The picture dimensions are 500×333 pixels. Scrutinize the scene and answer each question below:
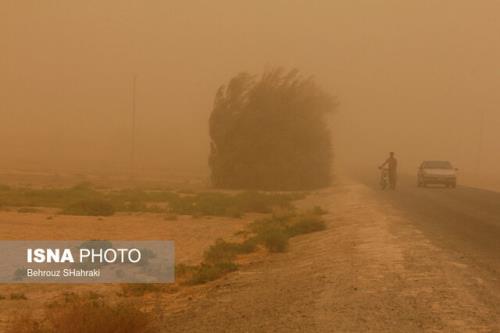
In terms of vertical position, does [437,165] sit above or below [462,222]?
above

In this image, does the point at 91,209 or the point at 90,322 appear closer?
the point at 90,322

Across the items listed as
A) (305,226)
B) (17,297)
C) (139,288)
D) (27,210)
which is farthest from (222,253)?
(27,210)

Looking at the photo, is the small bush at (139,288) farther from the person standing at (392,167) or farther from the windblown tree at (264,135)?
the windblown tree at (264,135)

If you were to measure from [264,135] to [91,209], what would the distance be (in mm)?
22598

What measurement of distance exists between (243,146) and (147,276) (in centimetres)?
3616

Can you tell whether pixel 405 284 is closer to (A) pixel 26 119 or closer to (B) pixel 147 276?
(B) pixel 147 276

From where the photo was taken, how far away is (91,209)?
31.2 m

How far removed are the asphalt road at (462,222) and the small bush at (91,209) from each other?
11.6 meters

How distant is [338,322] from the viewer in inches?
397

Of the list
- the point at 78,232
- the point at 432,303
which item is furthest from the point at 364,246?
the point at 78,232

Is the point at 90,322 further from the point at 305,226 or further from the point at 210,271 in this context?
the point at 305,226

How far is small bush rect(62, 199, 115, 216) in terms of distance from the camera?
31112 mm

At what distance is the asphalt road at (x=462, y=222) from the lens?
16.0 metres

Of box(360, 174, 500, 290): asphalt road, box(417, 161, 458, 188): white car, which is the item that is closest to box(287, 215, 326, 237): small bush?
box(360, 174, 500, 290): asphalt road
